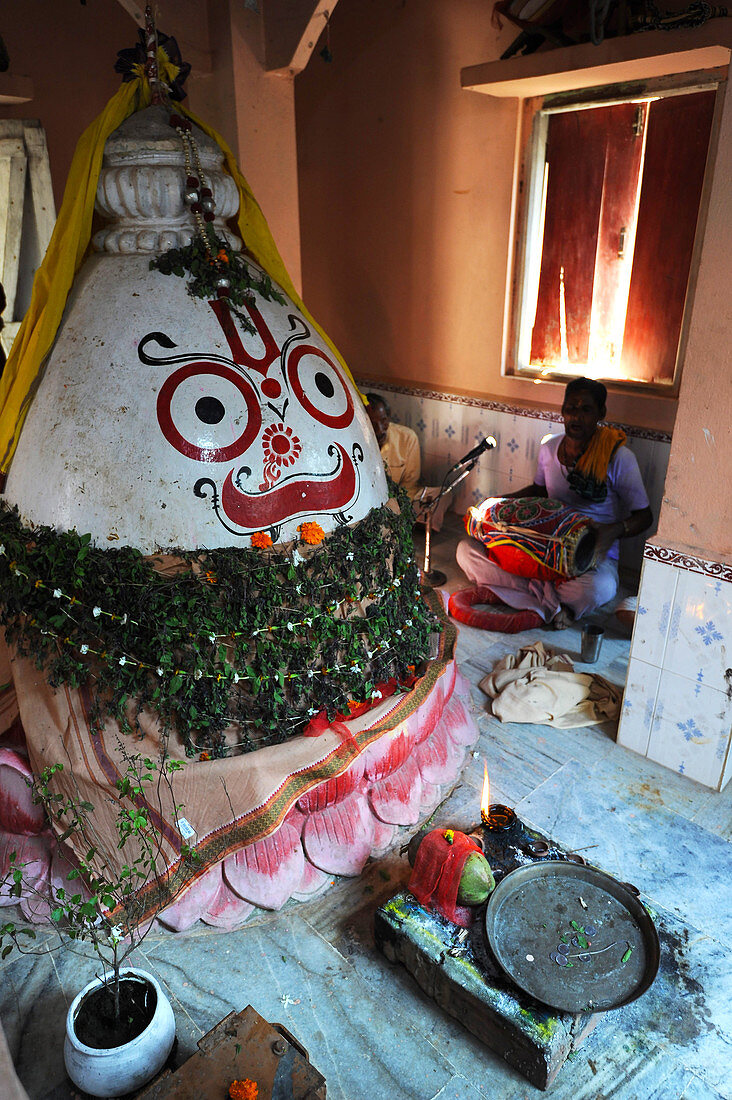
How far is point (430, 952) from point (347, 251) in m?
6.31

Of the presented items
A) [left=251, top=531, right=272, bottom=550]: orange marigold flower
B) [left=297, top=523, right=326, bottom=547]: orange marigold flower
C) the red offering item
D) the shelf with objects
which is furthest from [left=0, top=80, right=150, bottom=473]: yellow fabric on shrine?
the shelf with objects

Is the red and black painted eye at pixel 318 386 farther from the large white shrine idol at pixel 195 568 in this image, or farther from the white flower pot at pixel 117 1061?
the white flower pot at pixel 117 1061

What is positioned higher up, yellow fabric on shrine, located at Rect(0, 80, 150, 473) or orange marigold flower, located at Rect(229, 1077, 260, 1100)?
yellow fabric on shrine, located at Rect(0, 80, 150, 473)

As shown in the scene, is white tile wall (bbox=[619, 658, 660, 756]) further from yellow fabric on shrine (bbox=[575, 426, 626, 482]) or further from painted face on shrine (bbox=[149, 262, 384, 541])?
yellow fabric on shrine (bbox=[575, 426, 626, 482])

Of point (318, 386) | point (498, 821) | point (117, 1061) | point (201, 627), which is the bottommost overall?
point (117, 1061)

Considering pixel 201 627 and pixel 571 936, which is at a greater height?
pixel 201 627

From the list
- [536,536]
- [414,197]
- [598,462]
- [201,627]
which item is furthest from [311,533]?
[414,197]

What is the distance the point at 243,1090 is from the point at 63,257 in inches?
114

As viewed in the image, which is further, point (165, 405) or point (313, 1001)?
point (165, 405)

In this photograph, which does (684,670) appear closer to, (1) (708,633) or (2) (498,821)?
(1) (708,633)

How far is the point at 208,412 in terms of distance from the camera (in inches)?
112

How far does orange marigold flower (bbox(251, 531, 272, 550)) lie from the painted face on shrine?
0.04 m

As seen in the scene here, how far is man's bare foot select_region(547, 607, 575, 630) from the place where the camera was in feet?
16.1

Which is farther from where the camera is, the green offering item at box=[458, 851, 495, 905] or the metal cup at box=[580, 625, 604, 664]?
the metal cup at box=[580, 625, 604, 664]
